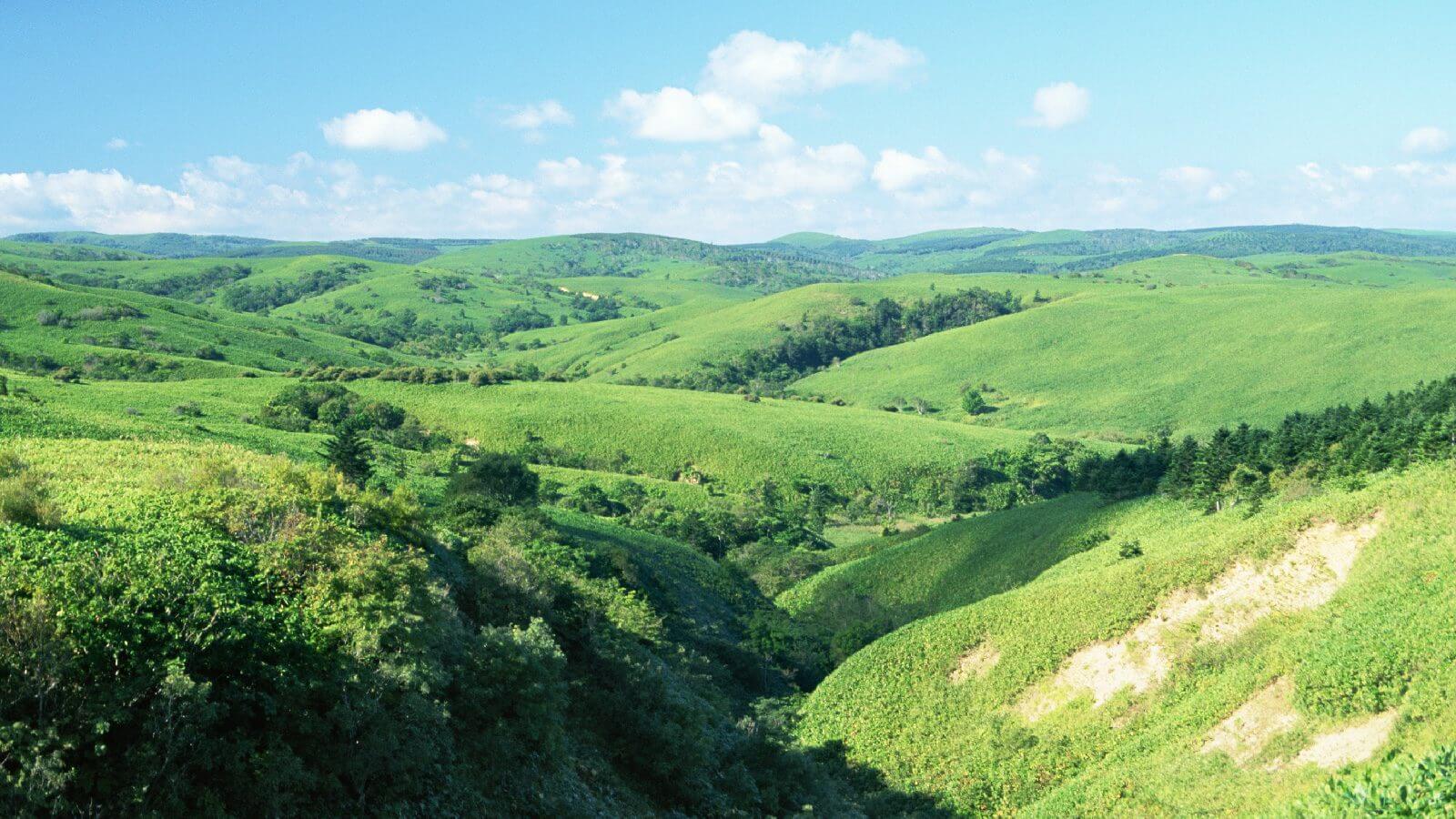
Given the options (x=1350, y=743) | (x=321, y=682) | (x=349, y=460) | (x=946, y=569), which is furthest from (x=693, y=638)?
(x=321, y=682)

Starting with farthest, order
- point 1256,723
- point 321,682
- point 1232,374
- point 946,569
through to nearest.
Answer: point 1232,374, point 946,569, point 1256,723, point 321,682

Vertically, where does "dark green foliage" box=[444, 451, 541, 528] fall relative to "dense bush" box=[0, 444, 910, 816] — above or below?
below

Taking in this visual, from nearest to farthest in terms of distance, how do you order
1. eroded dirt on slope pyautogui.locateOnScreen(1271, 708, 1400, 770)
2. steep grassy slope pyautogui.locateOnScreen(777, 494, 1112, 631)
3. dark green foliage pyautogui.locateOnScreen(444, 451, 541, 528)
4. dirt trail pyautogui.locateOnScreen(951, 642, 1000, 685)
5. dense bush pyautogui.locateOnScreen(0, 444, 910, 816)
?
1. dense bush pyautogui.locateOnScreen(0, 444, 910, 816)
2. eroded dirt on slope pyautogui.locateOnScreen(1271, 708, 1400, 770)
3. dirt trail pyautogui.locateOnScreen(951, 642, 1000, 685)
4. steep grassy slope pyautogui.locateOnScreen(777, 494, 1112, 631)
5. dark green foliage pyautogui.locateOnScreen(444, 451, 541, 528)

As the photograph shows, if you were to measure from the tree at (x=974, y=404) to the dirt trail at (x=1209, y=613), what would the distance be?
137411 mm

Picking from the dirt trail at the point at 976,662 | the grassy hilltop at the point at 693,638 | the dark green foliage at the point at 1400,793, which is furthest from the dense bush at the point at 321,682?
the dark green foliage at the point at 1400,793

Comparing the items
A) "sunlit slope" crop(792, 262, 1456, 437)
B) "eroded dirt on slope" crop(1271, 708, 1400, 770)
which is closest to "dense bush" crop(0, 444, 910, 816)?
"eroded dirt on slope" crop(1271, 708, 1400, 770)

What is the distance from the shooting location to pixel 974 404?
17850 centimetres

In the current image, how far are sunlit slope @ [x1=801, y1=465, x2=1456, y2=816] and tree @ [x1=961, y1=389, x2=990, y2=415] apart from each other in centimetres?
12424

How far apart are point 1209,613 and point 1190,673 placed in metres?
3.42

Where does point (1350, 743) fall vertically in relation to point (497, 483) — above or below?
above

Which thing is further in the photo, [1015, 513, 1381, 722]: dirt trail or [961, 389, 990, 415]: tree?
[961, 389, 990, 415]: tree

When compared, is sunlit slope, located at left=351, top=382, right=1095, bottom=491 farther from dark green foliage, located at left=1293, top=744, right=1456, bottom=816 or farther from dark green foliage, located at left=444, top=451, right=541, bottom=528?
dark green foliage, located at left=1293, top=744, right=1456, bottom=816

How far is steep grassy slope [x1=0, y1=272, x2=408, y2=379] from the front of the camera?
143500 mm

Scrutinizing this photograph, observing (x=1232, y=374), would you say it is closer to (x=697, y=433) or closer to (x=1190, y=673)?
(x=697, y=433)
